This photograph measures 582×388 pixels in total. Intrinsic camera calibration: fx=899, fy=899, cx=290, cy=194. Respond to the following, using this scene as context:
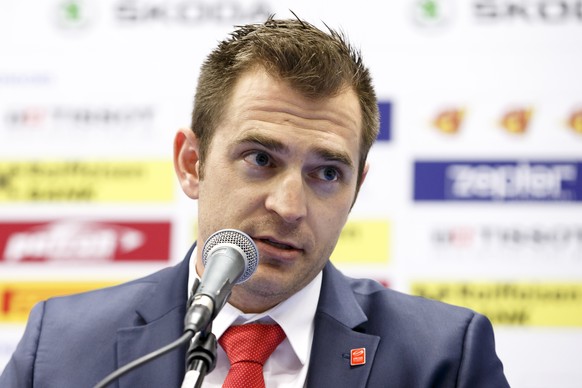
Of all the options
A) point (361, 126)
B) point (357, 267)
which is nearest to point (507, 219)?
point (357, 267)

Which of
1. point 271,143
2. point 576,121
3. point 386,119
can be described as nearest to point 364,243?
point 386,119

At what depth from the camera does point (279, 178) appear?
90.8 inches

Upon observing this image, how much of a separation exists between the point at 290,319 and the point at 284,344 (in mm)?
72

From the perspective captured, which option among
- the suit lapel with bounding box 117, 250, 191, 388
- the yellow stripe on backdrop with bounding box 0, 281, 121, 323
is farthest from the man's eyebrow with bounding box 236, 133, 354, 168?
the yellow stripe on backdrop with bounding box 0, 281, 121, 323

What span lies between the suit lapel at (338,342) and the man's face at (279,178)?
0.16 meters

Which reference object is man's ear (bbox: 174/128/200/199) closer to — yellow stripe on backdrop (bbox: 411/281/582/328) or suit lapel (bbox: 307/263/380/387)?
suit lapel (bbox: 307/263/380/387)

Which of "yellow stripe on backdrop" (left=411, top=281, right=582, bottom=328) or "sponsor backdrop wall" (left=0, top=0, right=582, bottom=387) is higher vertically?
"sponsor backdrop wall" (left=0, top=0, right=582, bottom=387)

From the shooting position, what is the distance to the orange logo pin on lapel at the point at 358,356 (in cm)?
248

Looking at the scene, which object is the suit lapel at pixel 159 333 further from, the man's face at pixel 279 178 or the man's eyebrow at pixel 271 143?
the man's eyebrow at pixel 271 143

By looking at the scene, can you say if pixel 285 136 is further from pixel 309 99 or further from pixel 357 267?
pixel 357 267

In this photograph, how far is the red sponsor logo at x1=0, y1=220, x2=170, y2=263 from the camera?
4.21 m

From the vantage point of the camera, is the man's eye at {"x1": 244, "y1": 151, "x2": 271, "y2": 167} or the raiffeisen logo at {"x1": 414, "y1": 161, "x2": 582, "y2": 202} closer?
the man's eye at {"x1": 244, "y1": 151, "x2": 271, "y2": 167}

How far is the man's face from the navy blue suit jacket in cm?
22

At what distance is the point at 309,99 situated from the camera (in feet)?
7.90
